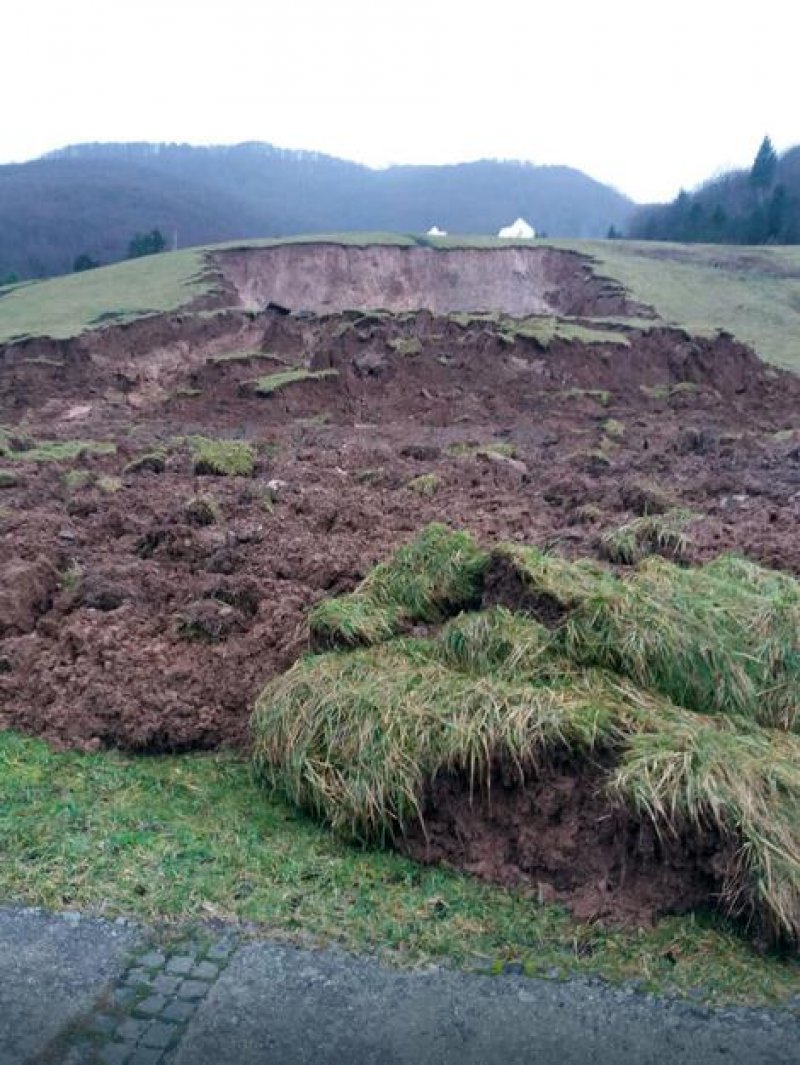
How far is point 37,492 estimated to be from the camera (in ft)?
33.0

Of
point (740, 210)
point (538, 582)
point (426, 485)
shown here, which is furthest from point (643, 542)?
point (740, 210)

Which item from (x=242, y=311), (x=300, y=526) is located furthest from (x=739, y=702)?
(x=242, y=311)

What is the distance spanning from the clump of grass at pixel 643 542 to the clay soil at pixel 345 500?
115 millimetres

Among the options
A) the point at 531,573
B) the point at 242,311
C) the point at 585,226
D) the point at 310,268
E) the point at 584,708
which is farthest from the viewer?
the point at 585,226

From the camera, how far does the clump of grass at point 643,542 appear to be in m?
6.59

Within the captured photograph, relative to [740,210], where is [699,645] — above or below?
above

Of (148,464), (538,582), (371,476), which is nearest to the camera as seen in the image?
(538,582)

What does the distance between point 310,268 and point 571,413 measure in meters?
16.7

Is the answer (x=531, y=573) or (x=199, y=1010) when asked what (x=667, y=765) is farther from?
(x=199, y=1010)

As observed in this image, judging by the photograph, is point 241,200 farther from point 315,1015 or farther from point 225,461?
point 315,1015

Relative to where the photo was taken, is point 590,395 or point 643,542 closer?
point 643,542

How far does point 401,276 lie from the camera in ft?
105

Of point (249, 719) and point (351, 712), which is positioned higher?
point (351, 712)

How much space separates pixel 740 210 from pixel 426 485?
5483 centimetres
